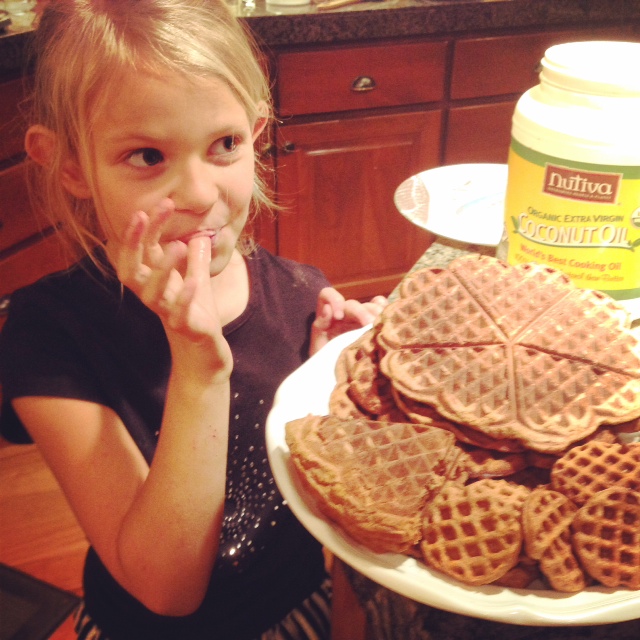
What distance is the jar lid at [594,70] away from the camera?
729mm

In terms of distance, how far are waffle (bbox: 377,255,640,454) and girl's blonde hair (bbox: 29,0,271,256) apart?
358 mm

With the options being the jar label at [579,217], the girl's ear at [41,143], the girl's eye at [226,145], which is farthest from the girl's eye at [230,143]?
the jar label at [579,217]

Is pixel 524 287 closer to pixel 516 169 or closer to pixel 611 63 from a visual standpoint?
pixel 516 169

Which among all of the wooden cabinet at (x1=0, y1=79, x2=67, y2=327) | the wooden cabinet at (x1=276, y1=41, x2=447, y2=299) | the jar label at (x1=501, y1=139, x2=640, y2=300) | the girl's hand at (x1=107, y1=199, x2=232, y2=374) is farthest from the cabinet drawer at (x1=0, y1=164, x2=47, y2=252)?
the jar label at (x1=501, y1=139, x2=640, y2=300)

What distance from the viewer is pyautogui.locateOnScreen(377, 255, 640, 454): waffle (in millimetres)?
677

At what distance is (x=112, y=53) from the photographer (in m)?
0.78

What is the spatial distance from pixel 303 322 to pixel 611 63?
1.95ft

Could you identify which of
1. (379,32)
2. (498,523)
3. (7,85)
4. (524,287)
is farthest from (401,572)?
(379,32)

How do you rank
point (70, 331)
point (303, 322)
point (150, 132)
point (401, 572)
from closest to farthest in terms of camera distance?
point (401, 572)
point (150, 132)
point (70, 331)
point (303, 322)

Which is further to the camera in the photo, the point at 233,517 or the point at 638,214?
the point at 233,517

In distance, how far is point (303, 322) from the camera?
1.15 m


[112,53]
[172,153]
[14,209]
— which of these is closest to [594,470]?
[172,153]

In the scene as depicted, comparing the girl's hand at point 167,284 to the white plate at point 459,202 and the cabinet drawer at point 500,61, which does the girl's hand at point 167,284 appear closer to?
the white plate at point 459,202

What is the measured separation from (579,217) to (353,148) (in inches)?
69.1
